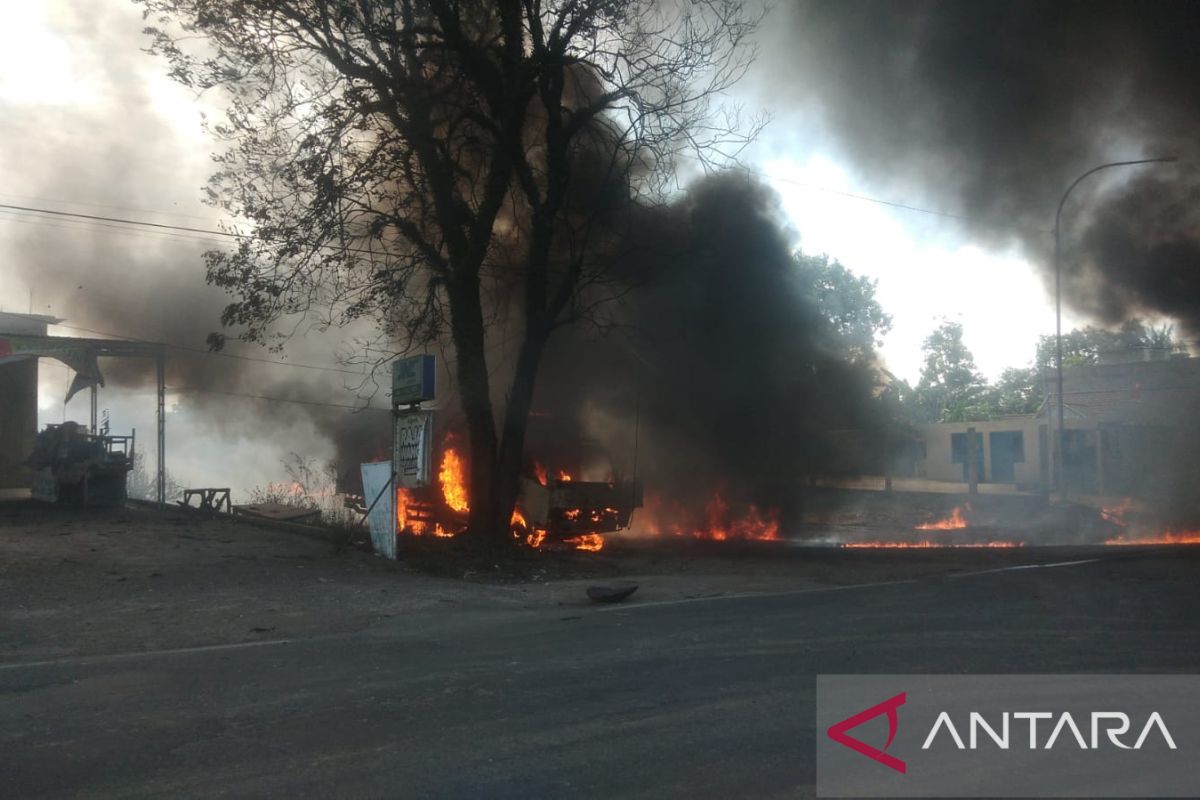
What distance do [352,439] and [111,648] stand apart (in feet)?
56.3

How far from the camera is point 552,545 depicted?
16688 mm

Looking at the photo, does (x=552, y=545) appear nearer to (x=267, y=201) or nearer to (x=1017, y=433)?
(x=267, y=201)

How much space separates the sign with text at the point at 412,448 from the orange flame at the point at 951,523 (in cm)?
1502

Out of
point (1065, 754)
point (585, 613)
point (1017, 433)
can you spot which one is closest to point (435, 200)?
point (585, 613)

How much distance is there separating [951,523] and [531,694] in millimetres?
21129

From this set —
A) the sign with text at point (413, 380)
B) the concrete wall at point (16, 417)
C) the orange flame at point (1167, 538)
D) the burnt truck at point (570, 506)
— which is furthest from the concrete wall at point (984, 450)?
the concrete wall at point (16, 417)

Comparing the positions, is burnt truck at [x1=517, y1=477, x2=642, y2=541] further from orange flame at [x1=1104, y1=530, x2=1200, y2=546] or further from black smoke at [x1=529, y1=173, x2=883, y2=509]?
orange flame at [x1=1104, y1=530, x2=1200, y2=546]

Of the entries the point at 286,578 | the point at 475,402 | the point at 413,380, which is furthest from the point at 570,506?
the point at 286,578

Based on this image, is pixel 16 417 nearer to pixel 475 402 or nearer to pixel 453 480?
pixel 453 480

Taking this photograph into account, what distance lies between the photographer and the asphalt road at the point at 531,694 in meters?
4.41

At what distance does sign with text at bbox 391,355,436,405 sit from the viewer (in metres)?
13.7

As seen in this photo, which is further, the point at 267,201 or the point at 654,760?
the point at 267,201

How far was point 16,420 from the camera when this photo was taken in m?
30.5

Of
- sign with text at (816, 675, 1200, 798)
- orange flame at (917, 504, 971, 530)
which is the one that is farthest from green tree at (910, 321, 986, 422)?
sign with text at (816, 675, 1200, 798)
